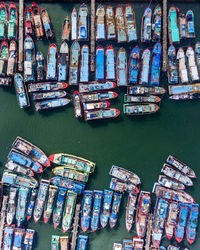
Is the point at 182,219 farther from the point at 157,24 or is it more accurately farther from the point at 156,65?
the point at 157,24

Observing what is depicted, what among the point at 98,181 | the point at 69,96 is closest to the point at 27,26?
the point at 69,96

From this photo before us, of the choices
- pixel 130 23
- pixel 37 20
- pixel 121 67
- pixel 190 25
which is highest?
pixel 190 25

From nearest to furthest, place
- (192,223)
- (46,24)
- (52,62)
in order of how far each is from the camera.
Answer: (46,24), (52,62), (192,223)

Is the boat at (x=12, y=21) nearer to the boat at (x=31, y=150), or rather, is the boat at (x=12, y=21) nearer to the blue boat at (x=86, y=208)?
the boat at (x=31, y=150)

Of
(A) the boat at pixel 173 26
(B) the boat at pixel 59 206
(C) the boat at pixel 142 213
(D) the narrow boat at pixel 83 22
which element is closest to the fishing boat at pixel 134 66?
(A) the boat at pixel 173 26

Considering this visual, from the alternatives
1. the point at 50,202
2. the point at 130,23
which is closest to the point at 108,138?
the point at 50,202

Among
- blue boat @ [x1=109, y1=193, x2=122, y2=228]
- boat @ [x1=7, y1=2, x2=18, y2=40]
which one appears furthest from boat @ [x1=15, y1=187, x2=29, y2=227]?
boat @ [x1=7, y1=2, x2=18, y2=40]

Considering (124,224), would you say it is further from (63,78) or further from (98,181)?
(63,78)
